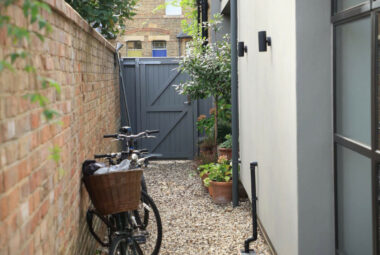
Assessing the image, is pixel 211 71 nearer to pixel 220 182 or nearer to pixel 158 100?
pixel 220 182

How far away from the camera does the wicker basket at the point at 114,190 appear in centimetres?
389

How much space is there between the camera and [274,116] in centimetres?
466

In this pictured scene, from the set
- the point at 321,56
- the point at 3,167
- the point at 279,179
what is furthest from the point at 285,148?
the point at 3,167

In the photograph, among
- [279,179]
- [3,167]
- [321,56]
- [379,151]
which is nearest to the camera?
[3,167]

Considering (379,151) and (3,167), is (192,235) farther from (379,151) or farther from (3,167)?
(3,167)

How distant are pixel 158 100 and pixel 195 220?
5.18m

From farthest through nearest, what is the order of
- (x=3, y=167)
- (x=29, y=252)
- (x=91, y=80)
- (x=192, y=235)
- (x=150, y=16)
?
1. (x=150, y=16)
2. (x=192, y=235)
3. (x=91, y=80)
4. (x=29, y=252)
5. (x=3, y=167)

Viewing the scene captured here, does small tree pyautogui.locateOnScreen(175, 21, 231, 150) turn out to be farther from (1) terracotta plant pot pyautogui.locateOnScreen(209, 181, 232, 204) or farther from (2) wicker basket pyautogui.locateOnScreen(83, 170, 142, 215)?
(2) wicker basket pyautogui.locateOnScreen(83, 170, 142, 215)

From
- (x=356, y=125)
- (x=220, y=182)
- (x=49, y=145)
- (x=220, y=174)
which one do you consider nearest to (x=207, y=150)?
(x=220, y=174)

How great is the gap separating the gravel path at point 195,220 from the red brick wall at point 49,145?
4.07ft

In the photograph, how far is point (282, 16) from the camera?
4.06 metres

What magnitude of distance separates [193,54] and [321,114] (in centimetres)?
586

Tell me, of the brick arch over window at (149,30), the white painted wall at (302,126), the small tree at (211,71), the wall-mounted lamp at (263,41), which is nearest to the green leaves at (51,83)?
the white painted wall at (302,126)

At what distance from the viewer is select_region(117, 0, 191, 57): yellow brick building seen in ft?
80.0
